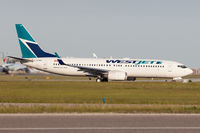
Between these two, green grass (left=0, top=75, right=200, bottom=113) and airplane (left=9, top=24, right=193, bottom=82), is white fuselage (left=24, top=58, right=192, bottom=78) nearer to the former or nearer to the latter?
airplane (left=9, top=24, right=193, bottom=82)

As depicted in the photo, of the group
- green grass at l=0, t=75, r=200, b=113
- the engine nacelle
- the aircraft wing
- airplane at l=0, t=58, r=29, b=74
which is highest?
airplane at l=0, t=58, r=29, b=74

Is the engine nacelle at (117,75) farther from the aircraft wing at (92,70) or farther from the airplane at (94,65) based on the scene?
the aircraft wing at (92,70)

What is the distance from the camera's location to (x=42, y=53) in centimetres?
5997

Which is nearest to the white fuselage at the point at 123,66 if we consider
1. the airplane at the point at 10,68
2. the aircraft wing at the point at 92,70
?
the aircraft wing at the point at 92,70

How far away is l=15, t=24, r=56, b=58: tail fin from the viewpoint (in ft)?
195

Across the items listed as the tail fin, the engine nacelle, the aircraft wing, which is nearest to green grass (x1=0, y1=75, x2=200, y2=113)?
the engine nacelle

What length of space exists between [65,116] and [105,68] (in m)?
41.9

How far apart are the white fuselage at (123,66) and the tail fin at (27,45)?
1.03 metres
